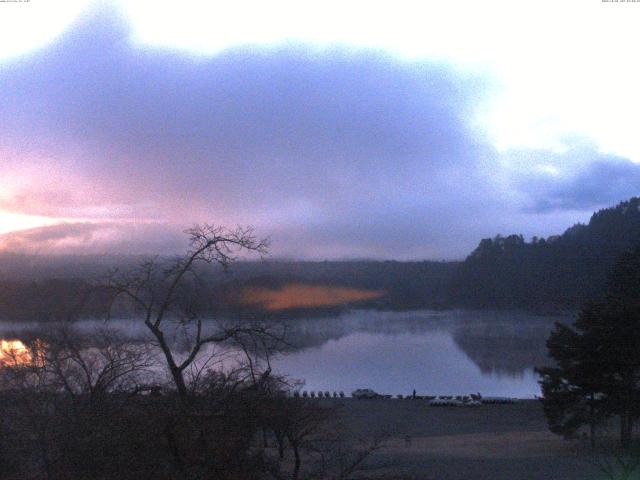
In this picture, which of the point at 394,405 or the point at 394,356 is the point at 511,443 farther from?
the point at 394,356

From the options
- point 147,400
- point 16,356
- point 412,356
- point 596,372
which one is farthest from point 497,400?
point 147,400

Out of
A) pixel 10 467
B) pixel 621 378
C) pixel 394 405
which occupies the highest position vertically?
pixel 10 467

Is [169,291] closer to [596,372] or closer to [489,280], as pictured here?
[596,372]

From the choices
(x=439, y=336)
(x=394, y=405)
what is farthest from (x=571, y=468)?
(x=439, y=336)

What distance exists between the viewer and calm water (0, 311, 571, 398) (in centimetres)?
3272

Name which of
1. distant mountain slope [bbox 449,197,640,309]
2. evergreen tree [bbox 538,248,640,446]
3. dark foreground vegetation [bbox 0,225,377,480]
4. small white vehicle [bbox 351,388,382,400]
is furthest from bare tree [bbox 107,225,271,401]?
distant mountain slope [bbox 449,197,640,309]

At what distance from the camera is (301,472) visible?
10977mm

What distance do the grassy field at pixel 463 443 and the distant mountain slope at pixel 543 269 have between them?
27240 millimetres

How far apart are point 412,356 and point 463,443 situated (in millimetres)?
16225

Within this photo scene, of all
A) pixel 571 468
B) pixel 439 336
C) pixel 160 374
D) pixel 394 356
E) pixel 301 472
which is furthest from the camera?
pixel 439 336

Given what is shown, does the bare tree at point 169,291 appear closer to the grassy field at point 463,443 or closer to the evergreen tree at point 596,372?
the grassy field at point 463,443

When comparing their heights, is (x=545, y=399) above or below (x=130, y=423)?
below

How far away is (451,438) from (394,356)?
13889 millimetres

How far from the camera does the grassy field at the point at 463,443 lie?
16408mm
